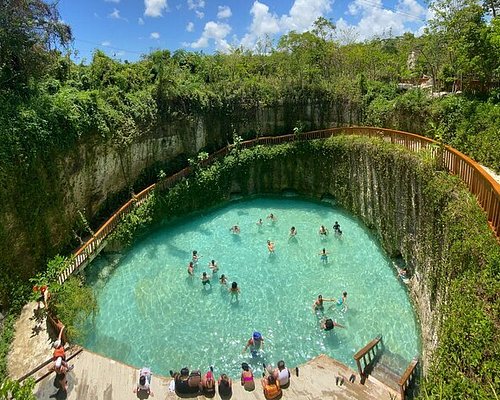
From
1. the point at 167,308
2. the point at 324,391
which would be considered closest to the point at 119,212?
the point at 167,308

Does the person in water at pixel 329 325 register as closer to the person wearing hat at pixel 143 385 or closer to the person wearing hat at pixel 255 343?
the person wearing hat at pixel 255 343

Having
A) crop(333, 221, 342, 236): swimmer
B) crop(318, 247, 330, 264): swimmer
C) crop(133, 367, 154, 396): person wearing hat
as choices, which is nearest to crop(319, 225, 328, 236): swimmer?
crop(333, 221, 342, 236): swimmer

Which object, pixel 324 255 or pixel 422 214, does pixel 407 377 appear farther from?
pixel 324 255

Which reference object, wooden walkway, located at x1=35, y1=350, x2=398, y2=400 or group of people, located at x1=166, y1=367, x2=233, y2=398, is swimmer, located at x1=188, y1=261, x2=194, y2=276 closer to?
wooden walkway, located at x1=35, y1=350, x2=398, y2=400


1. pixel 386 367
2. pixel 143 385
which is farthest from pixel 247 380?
pixel 386 367

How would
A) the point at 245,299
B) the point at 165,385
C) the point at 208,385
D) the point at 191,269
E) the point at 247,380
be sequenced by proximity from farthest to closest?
the point at 191,269 < the point at 245,299 < the point at 165,385 < the point at 247,380 < the point at 208,385
